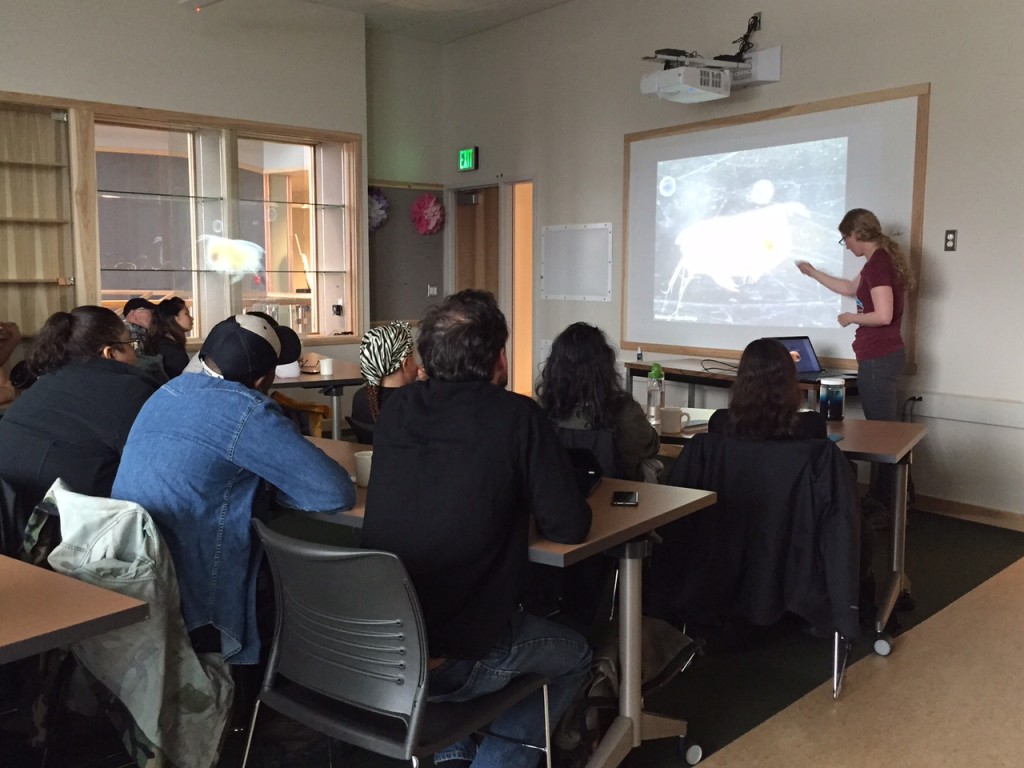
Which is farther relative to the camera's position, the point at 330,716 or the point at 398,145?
the point at 398,145

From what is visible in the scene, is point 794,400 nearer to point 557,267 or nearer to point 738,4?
point 738,4

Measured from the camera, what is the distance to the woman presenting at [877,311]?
15.7 feet

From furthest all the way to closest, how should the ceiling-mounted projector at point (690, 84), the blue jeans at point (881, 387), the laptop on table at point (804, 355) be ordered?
1. the ceiling-mounted projector at point (690, 84)
2. the laptop on table at point (804, 355)
3. the blue jeans at point (881, 387)

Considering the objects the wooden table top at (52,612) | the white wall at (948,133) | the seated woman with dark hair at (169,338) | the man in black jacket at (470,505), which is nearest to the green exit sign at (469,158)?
the white wall at (948,133)

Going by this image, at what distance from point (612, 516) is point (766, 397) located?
0.78m

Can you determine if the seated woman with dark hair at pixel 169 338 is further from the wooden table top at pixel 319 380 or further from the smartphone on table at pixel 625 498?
the smartphone on table at pixel 625 498

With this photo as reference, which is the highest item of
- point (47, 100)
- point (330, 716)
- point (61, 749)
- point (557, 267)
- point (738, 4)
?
point (738, 4)

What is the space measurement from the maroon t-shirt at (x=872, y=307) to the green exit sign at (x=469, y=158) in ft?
12.7

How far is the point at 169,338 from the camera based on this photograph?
493 cm

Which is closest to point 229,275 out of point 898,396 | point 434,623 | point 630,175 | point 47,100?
point 47,100

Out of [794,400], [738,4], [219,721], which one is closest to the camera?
[219,721]

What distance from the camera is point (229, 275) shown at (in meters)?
6.92

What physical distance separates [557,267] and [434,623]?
5646 millimetres

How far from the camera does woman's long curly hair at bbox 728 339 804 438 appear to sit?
8.85ft
